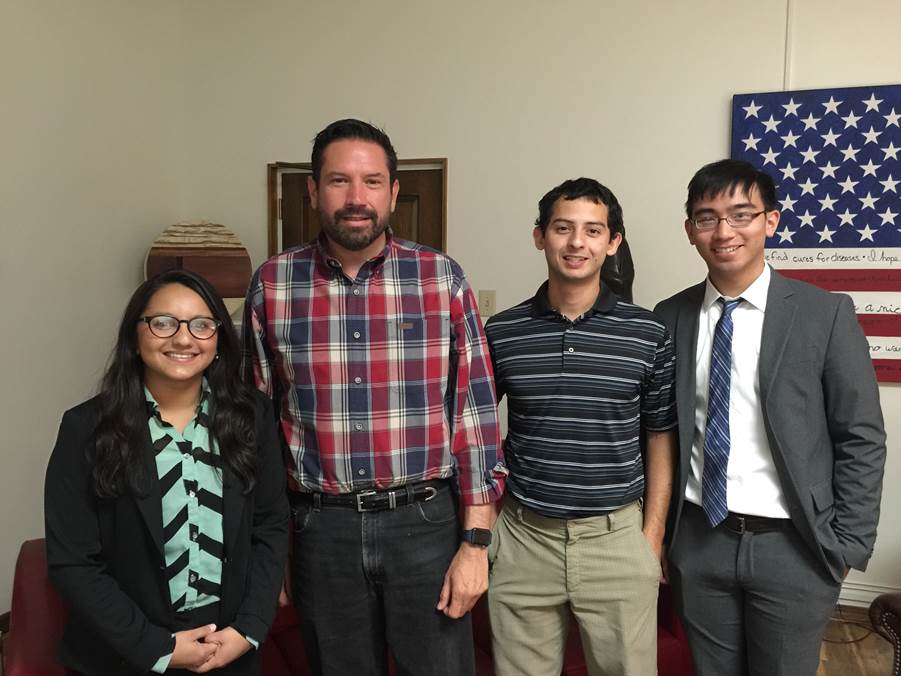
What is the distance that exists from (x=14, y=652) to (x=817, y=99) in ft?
10.6

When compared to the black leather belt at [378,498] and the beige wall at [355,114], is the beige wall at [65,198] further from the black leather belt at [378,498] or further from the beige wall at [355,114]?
the black leather belt at [378,498]

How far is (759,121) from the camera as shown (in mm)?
2951

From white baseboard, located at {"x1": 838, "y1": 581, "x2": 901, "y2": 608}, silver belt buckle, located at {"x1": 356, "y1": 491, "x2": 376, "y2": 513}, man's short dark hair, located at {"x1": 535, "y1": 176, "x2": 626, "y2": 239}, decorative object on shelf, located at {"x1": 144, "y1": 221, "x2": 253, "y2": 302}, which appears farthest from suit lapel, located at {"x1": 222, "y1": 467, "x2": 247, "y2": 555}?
white baseboard, located at {"x1": 838, "y1": 581, "x2": 901, "y2": 608}

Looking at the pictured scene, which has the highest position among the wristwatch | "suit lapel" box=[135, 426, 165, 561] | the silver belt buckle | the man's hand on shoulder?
"suit lapel" box=[135, 426, 165, 561]

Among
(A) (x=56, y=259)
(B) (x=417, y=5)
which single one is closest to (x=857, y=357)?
(B) (x=417, y=5)

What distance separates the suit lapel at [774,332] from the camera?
150 cm

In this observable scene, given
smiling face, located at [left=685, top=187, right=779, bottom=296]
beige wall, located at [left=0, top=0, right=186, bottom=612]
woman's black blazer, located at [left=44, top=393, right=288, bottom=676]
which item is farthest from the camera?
beige wall, located at [left=0, top=0, right=186, bottom=612]

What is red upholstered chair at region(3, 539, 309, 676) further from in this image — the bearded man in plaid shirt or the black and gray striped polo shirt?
the black and gray striped polo shirt

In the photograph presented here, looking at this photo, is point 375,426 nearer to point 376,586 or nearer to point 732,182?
point 376,586

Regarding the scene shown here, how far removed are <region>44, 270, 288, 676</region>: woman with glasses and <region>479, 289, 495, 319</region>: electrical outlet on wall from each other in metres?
2.00

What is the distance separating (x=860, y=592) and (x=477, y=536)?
2.33 meters

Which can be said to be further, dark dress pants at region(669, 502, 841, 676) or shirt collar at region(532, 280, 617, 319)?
shirt collar at region(532, 280, 617, 319)

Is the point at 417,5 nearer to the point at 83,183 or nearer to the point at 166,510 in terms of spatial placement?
the point at 83,183

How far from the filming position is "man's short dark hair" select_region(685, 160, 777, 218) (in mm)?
1562
